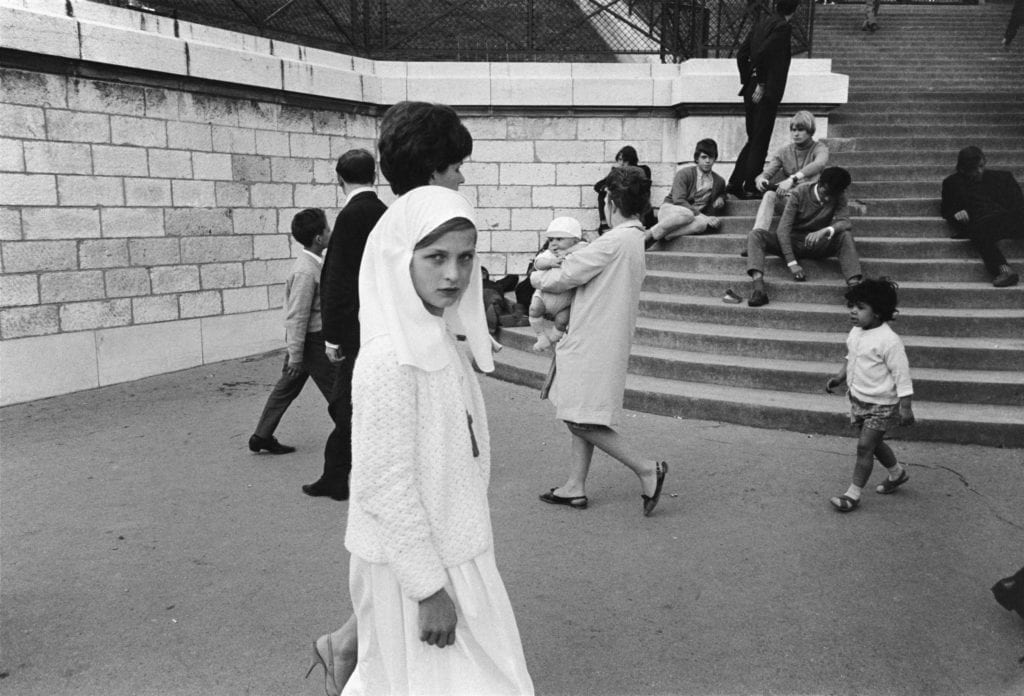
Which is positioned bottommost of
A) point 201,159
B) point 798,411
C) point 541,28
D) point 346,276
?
point 798,411

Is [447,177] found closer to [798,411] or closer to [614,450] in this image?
[614,450]

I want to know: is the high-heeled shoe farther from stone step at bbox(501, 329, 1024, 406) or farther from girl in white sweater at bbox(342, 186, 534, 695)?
stone step at bbox(501, 329, 1024, 406)

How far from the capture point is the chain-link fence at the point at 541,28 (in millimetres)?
10555

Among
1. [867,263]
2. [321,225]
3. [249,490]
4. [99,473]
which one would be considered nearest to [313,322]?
[321,225]

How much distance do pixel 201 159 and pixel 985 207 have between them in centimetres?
760

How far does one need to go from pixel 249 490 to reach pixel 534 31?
807 cm

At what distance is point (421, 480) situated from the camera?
1986 millimetres

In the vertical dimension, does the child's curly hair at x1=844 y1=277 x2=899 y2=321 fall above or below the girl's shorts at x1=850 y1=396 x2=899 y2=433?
above

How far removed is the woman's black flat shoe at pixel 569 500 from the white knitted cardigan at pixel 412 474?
2.65 m

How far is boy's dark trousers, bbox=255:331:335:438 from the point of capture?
17.2 feet

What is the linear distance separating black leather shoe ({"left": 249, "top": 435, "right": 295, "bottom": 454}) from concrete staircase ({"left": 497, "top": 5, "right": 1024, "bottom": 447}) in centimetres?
256

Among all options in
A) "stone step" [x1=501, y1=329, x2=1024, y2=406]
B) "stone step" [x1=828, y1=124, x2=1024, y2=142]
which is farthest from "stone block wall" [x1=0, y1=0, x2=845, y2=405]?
"stone step" [x1=501, y1=329, x2=1024, y2=406]

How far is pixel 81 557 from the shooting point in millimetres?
4051

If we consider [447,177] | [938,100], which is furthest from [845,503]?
[938,100]
